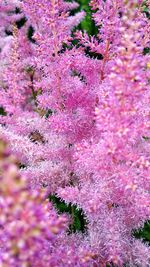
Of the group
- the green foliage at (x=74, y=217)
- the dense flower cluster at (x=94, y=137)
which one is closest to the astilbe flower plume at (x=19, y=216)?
the dense flower cluster at (x=94, y=137)

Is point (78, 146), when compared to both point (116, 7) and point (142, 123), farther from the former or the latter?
point (116, 7)

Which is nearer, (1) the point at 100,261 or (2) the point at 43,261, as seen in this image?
(2) the point at 43,261

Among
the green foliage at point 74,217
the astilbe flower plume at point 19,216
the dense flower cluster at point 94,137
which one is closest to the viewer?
the astilbe flower plume at point 19,216

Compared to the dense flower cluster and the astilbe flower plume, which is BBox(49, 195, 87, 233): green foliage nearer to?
the dense flower cluster

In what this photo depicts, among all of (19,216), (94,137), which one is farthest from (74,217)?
(19,216)

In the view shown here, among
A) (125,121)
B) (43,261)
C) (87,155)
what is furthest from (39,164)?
(43,261)

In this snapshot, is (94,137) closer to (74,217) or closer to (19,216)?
(74,217)

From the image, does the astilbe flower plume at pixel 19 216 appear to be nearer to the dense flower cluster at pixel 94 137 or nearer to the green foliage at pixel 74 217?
the dense flower cluster at pixel 94 137

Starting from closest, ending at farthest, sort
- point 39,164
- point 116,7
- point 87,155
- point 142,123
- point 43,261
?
1. point 43,261
2. point 142,123
3. point 87,155
4. point 116,7
5. point 39,164
